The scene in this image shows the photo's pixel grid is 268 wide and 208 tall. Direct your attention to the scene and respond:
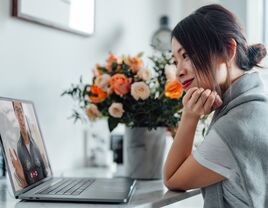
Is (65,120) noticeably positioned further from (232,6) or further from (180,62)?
(232,6)

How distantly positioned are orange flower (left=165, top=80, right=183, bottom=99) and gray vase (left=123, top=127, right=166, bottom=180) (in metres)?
0.14

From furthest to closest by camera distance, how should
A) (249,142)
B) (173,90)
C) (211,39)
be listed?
(173,90) → (211,39) → (249,142)

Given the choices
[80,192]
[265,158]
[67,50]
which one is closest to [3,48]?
[67,50]

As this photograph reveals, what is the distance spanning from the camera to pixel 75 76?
5.66 feet

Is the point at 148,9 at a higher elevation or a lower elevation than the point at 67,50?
higher

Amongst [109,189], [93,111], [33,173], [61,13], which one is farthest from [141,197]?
[61,13]

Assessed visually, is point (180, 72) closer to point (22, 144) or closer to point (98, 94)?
point (98, 94)

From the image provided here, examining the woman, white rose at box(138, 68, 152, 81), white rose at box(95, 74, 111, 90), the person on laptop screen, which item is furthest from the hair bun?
the person on laptop screen

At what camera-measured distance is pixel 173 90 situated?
1371mm

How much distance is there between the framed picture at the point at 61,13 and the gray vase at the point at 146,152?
0.46m

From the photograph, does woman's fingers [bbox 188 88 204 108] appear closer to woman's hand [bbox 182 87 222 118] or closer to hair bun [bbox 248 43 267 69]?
woman's hand [bbox 182 87 222 118]

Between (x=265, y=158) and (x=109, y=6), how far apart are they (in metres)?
1.17

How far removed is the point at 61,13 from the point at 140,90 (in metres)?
0.44

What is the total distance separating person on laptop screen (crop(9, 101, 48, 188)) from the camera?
1.12 meters
